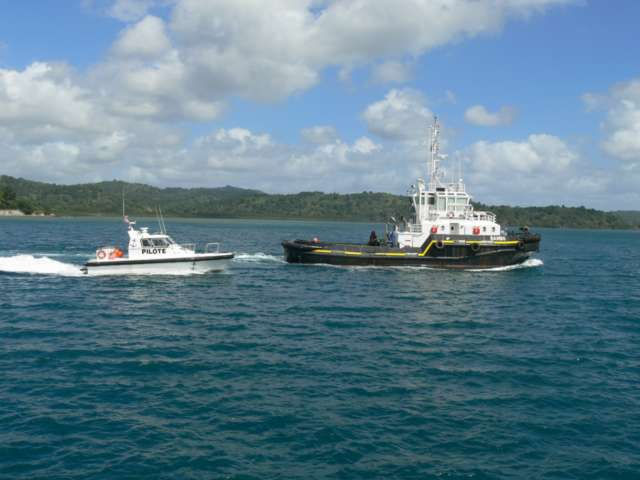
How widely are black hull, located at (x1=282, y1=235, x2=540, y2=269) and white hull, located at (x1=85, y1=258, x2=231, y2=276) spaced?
12.0 m

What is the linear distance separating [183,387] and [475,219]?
35278mm

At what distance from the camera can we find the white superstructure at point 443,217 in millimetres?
44531

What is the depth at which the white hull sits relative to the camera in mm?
35562

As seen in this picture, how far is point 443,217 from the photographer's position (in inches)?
1783

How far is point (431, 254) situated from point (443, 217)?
397cm

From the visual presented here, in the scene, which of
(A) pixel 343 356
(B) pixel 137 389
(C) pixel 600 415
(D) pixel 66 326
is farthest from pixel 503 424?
(D) pixel 66 326

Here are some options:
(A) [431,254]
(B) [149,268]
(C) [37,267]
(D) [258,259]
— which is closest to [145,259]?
(B) [149,268]

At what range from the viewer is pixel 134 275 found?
36062 mm

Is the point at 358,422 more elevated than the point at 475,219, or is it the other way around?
the point at 475,219

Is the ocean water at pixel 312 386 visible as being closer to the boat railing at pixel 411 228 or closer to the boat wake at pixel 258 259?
the boat railing at pixel 411 228

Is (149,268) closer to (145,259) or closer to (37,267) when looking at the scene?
(145,259)

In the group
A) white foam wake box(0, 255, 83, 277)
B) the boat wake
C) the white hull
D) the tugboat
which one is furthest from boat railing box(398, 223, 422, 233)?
white foam wake box(0, 255, 83, 277)

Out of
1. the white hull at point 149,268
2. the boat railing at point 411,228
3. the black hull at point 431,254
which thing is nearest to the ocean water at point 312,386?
the white hull at point 149,268

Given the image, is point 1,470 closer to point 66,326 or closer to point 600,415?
point 66,326
